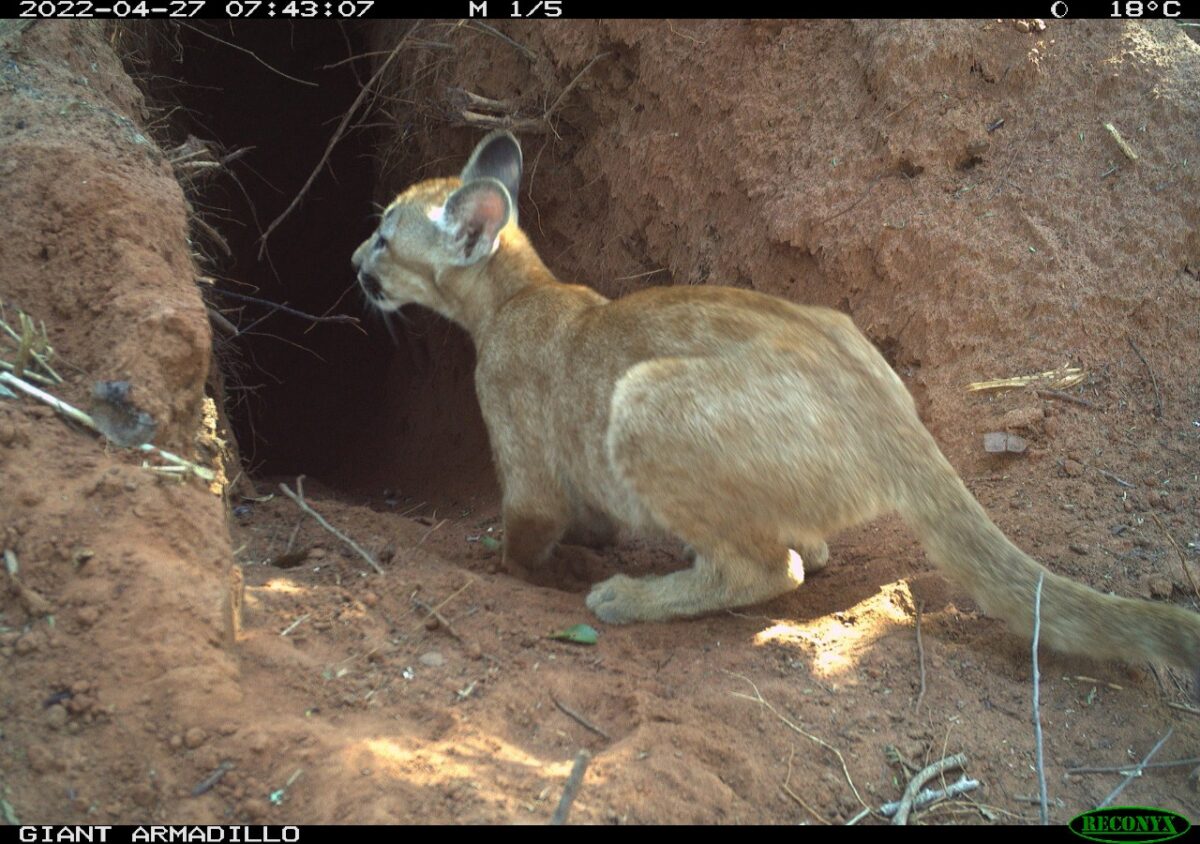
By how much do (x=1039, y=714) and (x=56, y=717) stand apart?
3339 mm

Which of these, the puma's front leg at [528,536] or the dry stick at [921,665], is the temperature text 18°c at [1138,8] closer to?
the dry stick at [921,665]

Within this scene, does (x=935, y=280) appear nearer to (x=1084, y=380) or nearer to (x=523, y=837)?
(x=1084, y=380)

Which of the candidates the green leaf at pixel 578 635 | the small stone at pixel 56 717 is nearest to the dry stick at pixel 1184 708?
the green leaf at pixel 578 635

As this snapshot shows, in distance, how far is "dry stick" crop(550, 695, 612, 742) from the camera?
3182mm

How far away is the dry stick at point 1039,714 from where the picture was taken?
287 centimetres

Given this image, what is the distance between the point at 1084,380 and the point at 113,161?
5.08 m

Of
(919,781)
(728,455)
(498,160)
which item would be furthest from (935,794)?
(498,160)

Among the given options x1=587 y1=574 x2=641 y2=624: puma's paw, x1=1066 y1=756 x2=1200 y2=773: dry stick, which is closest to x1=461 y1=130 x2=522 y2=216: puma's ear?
x1=587 y1=574 x2=641 y2=624: puma's paw

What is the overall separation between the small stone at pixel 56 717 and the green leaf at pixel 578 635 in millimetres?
1819

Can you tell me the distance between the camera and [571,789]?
266 centimetres

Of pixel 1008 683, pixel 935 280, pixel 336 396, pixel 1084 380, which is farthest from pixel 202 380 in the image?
pixel 336 396

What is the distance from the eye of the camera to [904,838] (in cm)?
288

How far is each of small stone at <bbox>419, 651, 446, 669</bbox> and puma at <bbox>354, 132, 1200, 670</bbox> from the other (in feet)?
3.13

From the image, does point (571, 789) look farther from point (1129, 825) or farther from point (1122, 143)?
point (1122, 143)
